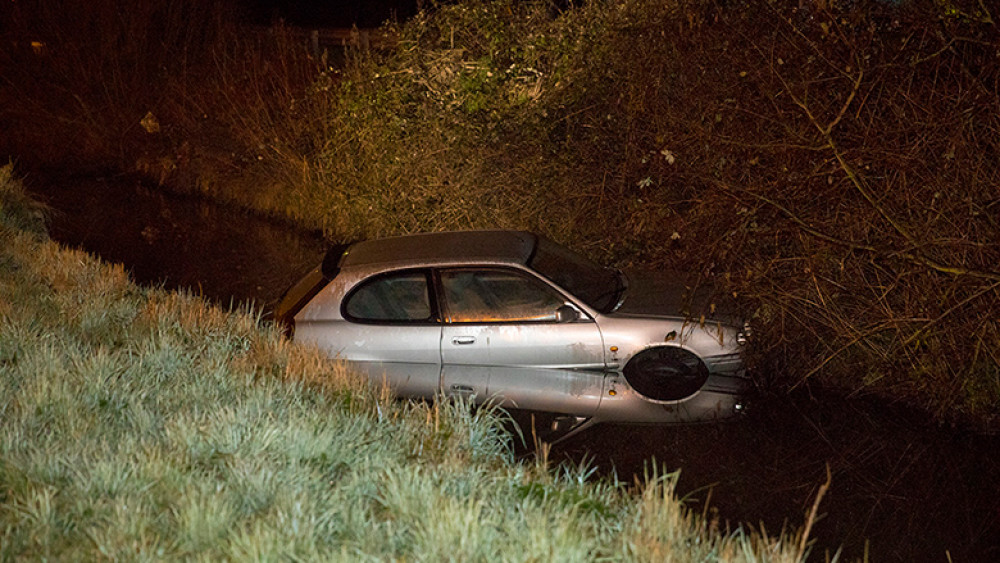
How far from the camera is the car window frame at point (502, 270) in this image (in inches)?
346

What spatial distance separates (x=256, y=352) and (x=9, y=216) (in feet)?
34.3

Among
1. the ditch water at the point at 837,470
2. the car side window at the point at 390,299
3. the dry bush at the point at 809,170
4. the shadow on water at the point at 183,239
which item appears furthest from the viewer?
the shadow on water at the point at 183,239

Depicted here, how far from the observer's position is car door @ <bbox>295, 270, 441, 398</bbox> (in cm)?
884

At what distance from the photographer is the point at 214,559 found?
176 inches

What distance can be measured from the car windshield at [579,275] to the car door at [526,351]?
23 cm

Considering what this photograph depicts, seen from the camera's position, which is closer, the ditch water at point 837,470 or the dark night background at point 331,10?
the ditch water at point 837,470

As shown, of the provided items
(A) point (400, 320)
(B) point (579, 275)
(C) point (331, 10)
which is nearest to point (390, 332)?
(A) point (400, 320)

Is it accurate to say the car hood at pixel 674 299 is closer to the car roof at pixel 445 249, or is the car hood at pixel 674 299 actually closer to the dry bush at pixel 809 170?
the dry bush at pixel 809 170

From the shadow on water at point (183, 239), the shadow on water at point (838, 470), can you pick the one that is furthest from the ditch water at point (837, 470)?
the shadow on water at point (183, 239)

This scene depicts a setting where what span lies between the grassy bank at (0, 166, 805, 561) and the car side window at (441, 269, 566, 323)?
1343 millimetres

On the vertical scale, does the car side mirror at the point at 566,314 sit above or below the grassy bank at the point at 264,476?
above

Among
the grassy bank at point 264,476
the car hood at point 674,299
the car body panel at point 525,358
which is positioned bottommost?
the grassy bank at point 264,476

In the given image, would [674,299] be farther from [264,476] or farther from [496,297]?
[264,476]

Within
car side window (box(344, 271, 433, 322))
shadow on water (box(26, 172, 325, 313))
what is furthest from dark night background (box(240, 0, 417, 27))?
car side window (box(344, 271, 433, 322))
